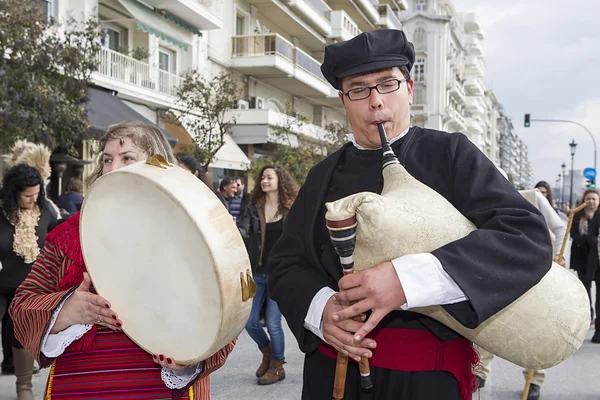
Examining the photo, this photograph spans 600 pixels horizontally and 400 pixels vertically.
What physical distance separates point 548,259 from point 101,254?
135 cm

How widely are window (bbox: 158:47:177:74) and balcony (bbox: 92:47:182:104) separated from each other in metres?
0.71

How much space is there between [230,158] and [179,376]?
53.6 feet

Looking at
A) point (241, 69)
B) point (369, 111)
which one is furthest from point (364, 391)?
point (241, 69)

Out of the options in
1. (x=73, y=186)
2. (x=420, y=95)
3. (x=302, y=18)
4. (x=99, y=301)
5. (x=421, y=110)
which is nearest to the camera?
(x=99, y=301)

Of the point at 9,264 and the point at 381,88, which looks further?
the point at 9,264

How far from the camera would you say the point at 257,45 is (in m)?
21.5

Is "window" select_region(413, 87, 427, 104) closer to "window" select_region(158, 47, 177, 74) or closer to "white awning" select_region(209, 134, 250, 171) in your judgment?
"white awning" select_region(209, 134, 250, 171)

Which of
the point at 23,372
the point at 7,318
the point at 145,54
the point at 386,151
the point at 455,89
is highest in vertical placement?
the point at 455,89

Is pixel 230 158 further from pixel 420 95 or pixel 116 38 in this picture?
pixel 420 95

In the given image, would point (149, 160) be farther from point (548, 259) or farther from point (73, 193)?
point (73, 193)

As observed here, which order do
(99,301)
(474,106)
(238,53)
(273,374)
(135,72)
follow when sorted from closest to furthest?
(99,301)
(273,374)
(135,72)
(238,53)
(474,106)

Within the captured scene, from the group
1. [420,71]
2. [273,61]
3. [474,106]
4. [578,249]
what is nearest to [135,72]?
[273,61]

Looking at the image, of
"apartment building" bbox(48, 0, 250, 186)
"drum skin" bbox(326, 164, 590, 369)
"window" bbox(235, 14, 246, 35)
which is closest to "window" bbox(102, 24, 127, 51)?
"apartment building" bbox(48, 0, 250, 186)

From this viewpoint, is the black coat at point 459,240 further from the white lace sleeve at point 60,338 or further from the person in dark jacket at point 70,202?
the person in dark jacket at point 70,202
